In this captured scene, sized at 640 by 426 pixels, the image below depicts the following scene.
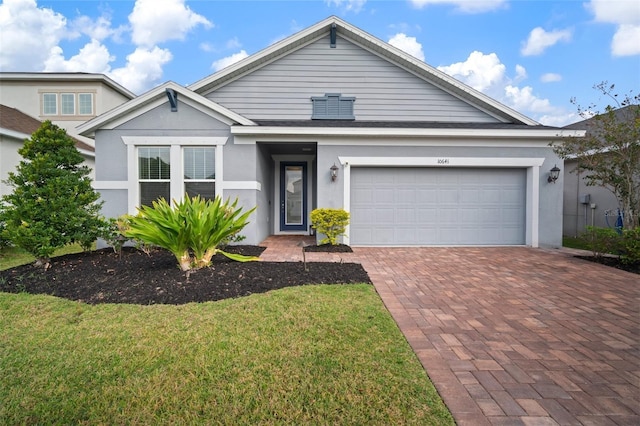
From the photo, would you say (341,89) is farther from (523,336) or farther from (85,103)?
(85,103)

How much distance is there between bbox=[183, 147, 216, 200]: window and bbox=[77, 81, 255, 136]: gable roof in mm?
1014

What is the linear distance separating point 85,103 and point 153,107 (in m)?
11.9

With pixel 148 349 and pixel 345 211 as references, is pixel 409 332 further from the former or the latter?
pixel 345 211

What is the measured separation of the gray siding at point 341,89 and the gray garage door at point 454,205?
2.69m

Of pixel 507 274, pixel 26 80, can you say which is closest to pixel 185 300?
pixel 507 274

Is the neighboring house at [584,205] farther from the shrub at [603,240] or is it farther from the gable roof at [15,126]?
the gable roof at [15,126]

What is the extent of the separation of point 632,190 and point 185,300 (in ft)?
31.4

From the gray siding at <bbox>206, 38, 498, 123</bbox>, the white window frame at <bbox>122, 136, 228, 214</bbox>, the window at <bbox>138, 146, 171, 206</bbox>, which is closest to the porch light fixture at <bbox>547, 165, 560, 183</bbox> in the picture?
the gray siding at <bbox>206, 38, 498, 123</bbox>

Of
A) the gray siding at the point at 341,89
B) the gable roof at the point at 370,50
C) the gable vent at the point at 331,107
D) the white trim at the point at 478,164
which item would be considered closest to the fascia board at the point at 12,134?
the gable roof at the point at 370,50

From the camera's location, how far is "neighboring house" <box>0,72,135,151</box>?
16.2 m

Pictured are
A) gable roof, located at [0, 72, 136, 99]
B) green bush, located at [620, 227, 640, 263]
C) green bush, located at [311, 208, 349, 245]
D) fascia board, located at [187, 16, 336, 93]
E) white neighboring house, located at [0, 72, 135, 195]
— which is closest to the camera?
green bush, located at [620, 227, 640, 263]

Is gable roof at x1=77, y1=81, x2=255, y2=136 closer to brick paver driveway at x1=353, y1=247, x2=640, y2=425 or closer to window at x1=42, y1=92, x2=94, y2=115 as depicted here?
brick paver driveway at x1=353, y1=247, x2=640, y2=425

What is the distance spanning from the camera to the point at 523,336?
3.31 m

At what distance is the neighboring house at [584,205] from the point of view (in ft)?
34.5
